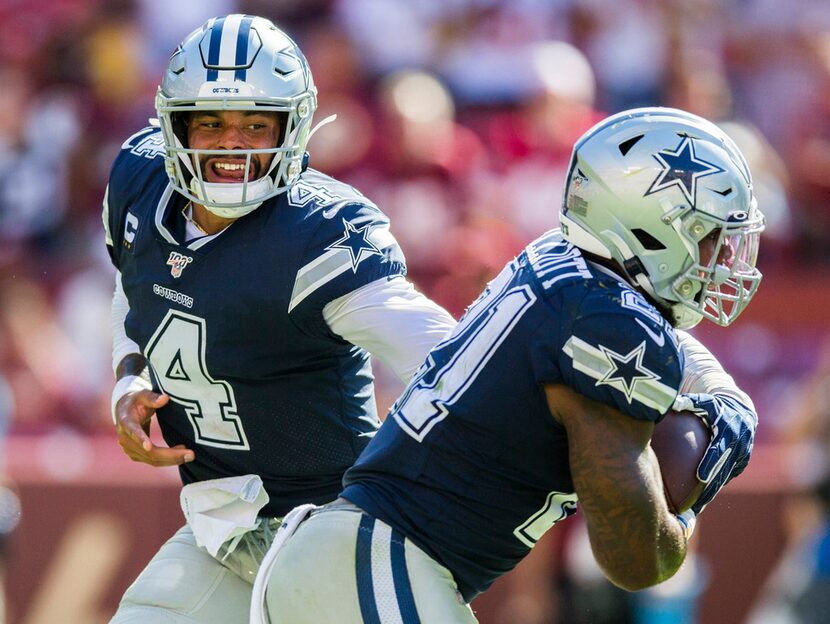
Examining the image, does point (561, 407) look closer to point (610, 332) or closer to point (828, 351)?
point (610, 332)

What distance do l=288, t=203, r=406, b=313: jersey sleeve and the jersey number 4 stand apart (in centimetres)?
28

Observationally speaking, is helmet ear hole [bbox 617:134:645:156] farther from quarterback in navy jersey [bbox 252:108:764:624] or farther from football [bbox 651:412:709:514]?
football [bbox 651:412:709:514]

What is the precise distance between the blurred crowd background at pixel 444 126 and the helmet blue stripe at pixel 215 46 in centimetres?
275

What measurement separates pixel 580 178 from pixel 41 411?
5.06 meters

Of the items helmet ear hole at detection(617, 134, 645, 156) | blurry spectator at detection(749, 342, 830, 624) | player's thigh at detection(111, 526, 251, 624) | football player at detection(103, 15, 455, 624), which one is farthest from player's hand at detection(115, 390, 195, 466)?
blurry spectator at detection(749, 342, 830, 624)

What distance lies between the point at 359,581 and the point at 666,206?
3.03 ft

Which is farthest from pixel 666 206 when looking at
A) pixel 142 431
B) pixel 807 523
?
pixel 807 523

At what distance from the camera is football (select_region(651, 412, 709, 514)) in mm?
2883

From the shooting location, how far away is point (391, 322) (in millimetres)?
3336

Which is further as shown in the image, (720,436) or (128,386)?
(128,386)

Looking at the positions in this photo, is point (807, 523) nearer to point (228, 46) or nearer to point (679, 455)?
point (679, 455)

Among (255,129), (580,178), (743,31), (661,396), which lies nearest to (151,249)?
(255,129)

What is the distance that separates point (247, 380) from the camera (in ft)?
11.6

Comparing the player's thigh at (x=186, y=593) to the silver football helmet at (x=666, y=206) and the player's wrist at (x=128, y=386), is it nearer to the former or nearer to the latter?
the player's wrist at (x=128, y=386)
